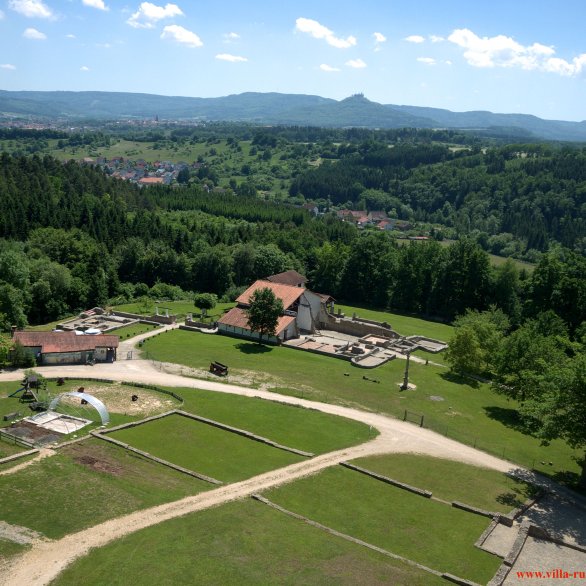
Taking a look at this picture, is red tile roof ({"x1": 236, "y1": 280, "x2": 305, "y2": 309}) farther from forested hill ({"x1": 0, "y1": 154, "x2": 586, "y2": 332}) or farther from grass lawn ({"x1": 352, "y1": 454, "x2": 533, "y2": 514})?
grass lawn ({"x1": 352, "y1": 454, "x2": 533, "y2": 514})

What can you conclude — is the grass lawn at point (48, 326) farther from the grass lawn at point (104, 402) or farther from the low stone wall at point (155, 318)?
the grass lawn at point (104, 402)

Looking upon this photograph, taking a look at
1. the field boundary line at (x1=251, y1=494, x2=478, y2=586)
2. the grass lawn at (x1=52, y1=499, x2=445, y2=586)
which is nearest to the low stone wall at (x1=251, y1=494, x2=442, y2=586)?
the field boundary line at (x1=251, y1=494, x2=478, y2=586)

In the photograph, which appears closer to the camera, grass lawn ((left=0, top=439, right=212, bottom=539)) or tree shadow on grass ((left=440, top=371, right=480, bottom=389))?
grass lawn ((left=0, top=439, right=212, bottom=539))

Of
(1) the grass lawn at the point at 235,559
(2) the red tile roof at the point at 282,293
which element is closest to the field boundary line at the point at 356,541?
(1) the grass lawn at the point at 235,559

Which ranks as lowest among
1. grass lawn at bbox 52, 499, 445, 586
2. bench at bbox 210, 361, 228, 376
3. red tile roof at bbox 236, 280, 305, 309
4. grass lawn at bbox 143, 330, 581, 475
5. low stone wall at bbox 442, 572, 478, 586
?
grass lawn at bbox 143, 330, 581, 475

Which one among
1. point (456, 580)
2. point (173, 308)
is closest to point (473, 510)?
point (456, 580)

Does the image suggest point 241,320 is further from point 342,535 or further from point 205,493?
point 342,535

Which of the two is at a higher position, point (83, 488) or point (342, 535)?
point (342, 535)
